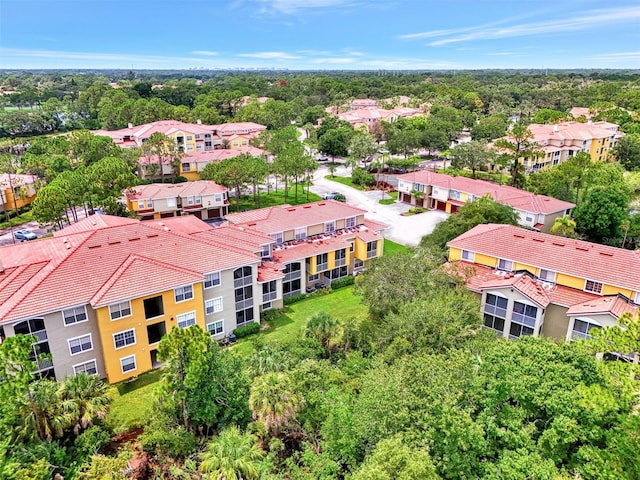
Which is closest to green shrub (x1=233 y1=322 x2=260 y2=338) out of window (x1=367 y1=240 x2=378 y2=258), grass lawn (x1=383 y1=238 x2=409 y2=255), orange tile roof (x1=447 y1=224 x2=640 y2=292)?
window (x1=367 y1=240 x2=378 y2=258)

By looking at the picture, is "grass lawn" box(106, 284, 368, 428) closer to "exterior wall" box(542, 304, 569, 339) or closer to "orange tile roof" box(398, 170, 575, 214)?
"exterior wall" box(542, 304, 569, 339)

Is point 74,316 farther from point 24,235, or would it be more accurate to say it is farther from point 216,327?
point 24,235

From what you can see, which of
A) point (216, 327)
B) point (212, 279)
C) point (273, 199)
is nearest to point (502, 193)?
point (273, 199)

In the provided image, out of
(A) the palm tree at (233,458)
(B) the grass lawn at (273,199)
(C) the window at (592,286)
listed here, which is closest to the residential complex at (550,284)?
(C) the window at (592,286)

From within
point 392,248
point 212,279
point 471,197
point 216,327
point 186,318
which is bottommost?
point 392,248

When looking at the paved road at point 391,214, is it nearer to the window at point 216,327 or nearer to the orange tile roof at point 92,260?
the orange tile roof at point 92,260
